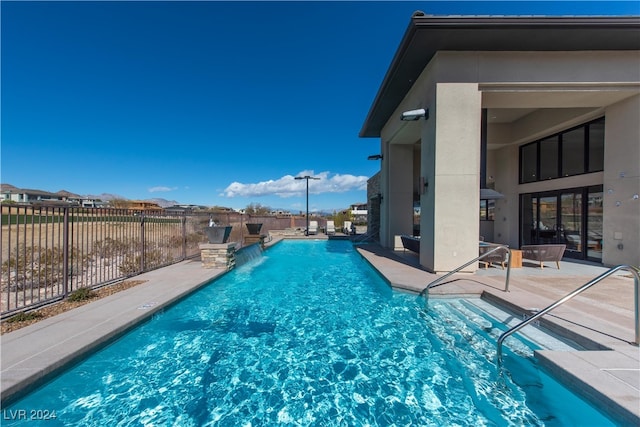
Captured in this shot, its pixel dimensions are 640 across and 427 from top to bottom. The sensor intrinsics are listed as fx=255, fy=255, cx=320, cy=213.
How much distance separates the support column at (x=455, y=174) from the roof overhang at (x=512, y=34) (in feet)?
3.15

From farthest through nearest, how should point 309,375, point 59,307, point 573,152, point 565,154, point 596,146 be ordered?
1. point 565,154
2. point 573,152
3. point 596,146
4. point 59,307
5. point 309,375

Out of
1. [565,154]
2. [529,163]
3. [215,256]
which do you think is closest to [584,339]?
[215,256]

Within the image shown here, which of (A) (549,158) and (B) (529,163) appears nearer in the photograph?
(A) (549,158)

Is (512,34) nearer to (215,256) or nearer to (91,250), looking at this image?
(215,256)

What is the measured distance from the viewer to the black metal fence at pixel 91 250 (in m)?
4.54

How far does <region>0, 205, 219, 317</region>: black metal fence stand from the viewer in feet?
14.9

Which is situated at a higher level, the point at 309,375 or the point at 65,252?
the point at 65,252

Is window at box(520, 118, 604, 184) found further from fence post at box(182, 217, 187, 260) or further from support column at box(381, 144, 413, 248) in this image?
fence post at box(182, 217, 187, 260)

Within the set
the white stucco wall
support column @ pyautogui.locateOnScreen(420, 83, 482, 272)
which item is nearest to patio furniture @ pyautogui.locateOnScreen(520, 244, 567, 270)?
the white stucco wall

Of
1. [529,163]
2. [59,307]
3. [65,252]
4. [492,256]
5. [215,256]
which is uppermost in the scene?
[529,163]

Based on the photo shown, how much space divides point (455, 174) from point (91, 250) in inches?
381

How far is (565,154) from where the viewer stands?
9.23 metres

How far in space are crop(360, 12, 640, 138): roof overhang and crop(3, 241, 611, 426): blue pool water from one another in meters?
6.07

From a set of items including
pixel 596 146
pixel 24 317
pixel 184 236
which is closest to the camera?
pixel 24 317
